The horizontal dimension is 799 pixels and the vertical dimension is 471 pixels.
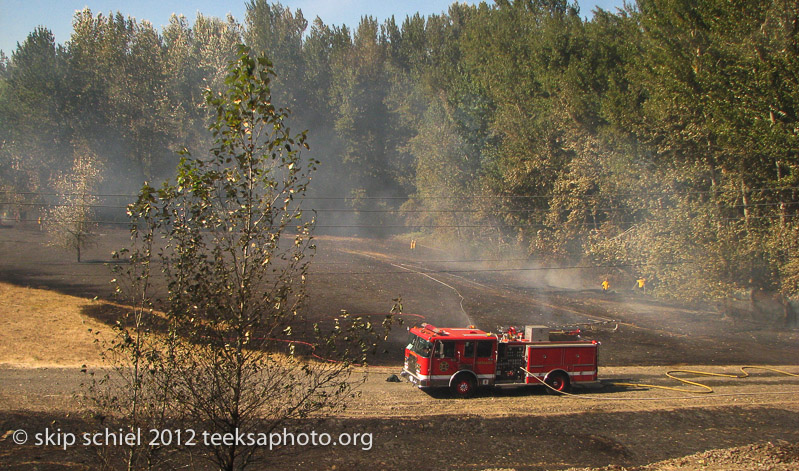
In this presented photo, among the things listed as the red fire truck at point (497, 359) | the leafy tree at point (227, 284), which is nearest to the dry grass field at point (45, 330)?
the red fire truck at point (497, 359)

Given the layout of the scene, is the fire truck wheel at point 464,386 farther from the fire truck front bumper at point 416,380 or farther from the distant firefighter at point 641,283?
the distant firefighter at point 641,283

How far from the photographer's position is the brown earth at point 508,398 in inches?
545

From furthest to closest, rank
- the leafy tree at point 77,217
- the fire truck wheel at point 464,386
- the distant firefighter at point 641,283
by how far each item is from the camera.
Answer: the distant firefighter at point 641,283, the leafy tree at point 77,217, the fire truck wheel at point 464,386

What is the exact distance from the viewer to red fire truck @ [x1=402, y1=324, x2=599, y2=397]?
18.8m

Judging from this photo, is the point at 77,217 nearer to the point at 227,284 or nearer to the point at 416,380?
the point at 416,380

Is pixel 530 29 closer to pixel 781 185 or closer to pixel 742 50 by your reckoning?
pixel 742 50

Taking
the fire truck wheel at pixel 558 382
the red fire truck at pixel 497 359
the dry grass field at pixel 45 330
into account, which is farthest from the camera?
the dry grass field at pixel 45 330

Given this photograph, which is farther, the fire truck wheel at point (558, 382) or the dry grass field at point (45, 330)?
the dry grass field at point (45, 330)

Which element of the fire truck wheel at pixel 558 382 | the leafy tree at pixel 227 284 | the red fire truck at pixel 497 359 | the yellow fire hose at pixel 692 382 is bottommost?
the yellow fire hose at pixel 692 382

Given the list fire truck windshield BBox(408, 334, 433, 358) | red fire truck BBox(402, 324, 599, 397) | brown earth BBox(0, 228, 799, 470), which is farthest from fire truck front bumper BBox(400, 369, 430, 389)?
fire truck windshield BBox(408, 334, 433, 358)

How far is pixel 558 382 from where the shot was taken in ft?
66.0

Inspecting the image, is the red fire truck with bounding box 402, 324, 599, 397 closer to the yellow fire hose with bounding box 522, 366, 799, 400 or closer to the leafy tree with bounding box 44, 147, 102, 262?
the yellow fire hose with bounding box 522, 366, 799, 400

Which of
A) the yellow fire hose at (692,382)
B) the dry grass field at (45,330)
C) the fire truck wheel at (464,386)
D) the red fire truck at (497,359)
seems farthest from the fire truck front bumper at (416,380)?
the dry grass field at (45,330)

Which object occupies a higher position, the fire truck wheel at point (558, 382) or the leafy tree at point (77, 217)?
the leafy tree at point (77, 217)
